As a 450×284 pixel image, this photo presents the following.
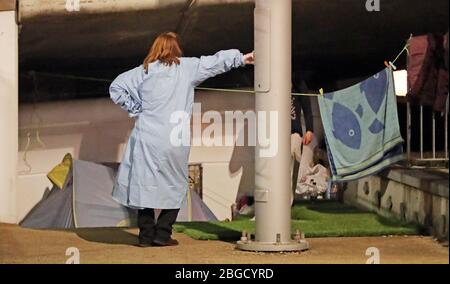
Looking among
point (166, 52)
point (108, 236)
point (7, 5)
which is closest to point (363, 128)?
point (166, 52)

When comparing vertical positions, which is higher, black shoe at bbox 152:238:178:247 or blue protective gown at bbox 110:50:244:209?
blue protective gown at bbox 110:50:244:209

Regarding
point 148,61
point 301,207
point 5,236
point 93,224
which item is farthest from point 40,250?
point 301,207

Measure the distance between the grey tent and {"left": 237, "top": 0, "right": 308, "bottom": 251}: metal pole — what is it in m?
3.06

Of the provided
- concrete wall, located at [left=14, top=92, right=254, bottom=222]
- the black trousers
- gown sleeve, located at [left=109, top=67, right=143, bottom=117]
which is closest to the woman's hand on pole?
gown sleeve, located at [left=109, top=67, right=143, bottom=117]

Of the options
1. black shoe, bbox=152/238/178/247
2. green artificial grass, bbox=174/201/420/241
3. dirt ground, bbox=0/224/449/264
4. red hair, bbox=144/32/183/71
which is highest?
red hair, bbox=144/32/183/71

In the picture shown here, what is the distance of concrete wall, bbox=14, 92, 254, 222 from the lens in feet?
37.2

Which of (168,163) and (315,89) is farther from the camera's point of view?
Result: (315,89)

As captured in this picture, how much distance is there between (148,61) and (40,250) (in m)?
1.65

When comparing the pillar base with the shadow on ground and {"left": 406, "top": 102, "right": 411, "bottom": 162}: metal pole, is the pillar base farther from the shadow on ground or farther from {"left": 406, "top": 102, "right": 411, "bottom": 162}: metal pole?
{"left": 406, "top": 102, "right": 411, "bottom": 162}: metal pole

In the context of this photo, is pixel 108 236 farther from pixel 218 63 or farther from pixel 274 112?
pixel 274 112

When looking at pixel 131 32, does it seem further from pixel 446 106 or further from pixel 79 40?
pixel 446 106
